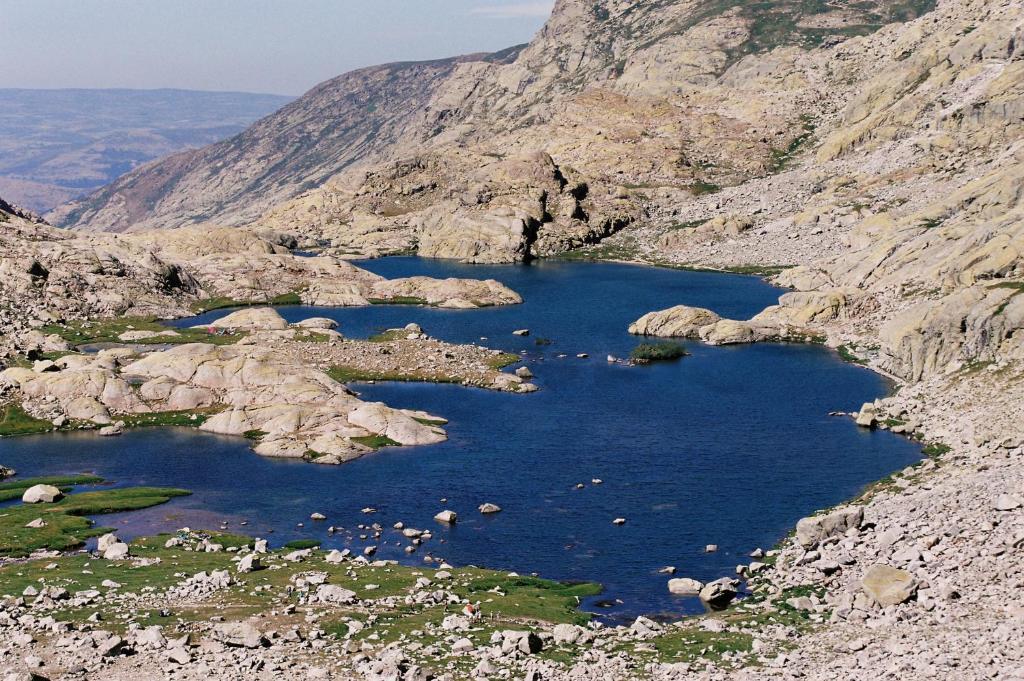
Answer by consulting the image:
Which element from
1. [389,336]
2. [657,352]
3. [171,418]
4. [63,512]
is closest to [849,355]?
[657,352]

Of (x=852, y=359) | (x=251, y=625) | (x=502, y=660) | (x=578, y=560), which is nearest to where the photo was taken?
(x=502, y=660)

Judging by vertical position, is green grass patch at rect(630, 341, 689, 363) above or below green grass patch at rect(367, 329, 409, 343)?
above

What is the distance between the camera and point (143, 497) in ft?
327

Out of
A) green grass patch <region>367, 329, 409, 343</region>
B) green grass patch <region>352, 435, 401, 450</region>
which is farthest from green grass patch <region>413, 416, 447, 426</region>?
green grass patch <region>367, 329, 409, 343</region>

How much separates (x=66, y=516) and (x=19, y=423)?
37581 millimetres

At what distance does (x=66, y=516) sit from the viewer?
92688mm

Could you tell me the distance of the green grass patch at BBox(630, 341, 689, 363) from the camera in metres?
155

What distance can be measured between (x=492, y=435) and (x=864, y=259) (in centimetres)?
8528

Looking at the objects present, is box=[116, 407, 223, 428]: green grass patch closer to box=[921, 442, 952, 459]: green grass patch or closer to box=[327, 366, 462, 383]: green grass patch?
box=[327, 366, 462, 383]: green grass patch

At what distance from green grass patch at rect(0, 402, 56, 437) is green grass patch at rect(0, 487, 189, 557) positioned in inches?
1042

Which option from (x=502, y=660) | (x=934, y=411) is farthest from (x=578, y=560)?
(x=934, y=411)

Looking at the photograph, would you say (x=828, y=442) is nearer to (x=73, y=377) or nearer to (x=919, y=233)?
(x=919, y=233)

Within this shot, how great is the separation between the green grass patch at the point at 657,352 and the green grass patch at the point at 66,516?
73993 millimetres

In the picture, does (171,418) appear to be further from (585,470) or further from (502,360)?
(585,470)
